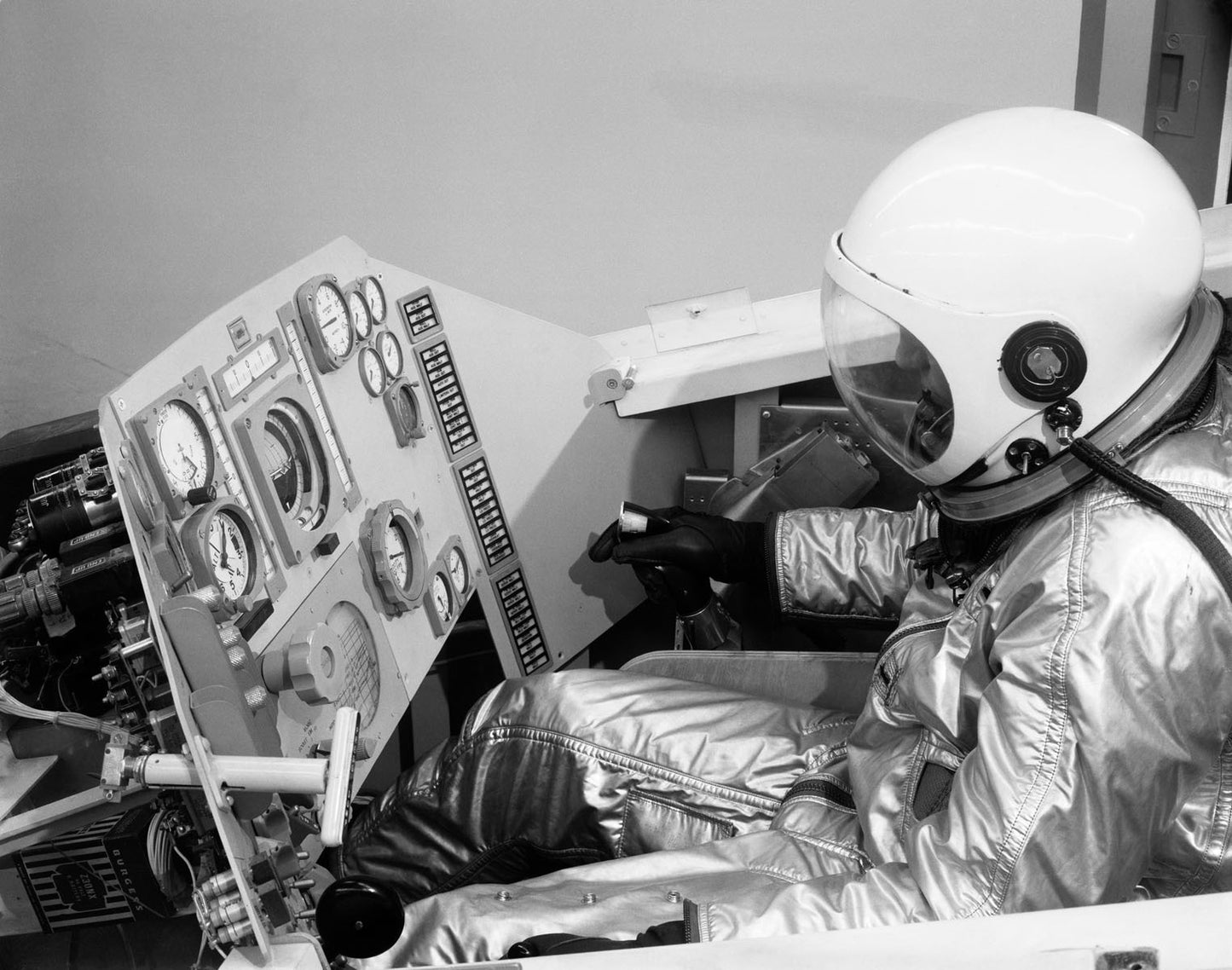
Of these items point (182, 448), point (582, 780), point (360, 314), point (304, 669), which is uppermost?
point (360, 314)

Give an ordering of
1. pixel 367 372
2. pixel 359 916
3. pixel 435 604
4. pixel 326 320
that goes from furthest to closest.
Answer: pixel 435 604
pixel 367 372
pixel 326 320
pixel 359 916

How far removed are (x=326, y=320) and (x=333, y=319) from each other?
3cm

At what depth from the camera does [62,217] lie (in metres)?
3.00

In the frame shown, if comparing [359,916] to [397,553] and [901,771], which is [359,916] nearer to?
[901,771]

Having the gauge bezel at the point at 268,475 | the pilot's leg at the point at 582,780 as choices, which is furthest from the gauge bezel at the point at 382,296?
the pilot's leg at the point at 582,780

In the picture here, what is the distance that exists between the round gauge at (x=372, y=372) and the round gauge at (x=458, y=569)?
0.30 m

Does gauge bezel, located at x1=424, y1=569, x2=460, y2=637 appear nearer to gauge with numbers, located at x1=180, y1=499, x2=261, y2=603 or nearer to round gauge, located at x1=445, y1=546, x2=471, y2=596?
round gauge, located at x1=445, y1=546, x2=471, y2=596

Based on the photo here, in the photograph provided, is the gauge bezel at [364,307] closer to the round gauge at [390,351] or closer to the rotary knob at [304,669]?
the round gauge at [390,351]

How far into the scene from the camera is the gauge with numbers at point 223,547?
1.18m

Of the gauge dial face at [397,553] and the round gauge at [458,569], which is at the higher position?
the gauge dial face at [397,553]

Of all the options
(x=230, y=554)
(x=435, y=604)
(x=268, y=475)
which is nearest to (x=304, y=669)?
(x=230, y=554)

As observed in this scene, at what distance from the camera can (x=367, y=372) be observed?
1.65 metres

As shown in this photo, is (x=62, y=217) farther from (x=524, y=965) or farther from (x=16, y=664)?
(x=524, y=965)

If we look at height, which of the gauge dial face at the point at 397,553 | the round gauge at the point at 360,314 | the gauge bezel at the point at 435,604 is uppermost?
the round gauge at the point at 360,314
